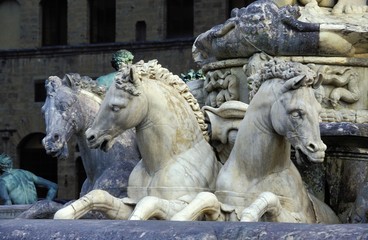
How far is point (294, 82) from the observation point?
768cm

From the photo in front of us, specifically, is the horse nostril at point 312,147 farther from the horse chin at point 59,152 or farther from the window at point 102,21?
the window at point 102,21

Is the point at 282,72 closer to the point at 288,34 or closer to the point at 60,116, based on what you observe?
the point at 288,34

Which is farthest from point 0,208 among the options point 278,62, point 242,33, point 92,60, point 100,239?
point 92,60

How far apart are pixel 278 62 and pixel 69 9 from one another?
124 feet

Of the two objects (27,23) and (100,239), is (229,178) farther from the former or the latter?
(27,23)

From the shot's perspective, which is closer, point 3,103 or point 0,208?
point 0,208

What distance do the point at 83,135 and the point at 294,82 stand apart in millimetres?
2339

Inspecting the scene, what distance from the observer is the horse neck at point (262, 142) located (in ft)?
25.8

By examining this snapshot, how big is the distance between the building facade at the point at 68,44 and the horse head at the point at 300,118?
34.0m

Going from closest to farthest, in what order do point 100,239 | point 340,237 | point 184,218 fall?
point 340,237 → point 100,239 → point 184,218

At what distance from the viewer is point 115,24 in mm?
44344

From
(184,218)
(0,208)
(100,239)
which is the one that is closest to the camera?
(100,239)

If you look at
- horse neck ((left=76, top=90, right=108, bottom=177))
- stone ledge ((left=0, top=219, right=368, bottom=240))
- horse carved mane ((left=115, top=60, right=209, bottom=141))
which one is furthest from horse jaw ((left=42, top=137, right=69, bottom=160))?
stone ledge ((left=0, top=219, right=368, bottom=240))

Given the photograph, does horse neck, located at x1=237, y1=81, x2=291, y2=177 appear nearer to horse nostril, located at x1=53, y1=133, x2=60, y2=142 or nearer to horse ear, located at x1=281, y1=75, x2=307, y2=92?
horse ear, located at x1=281, y1=75, x2=307, y2=92
